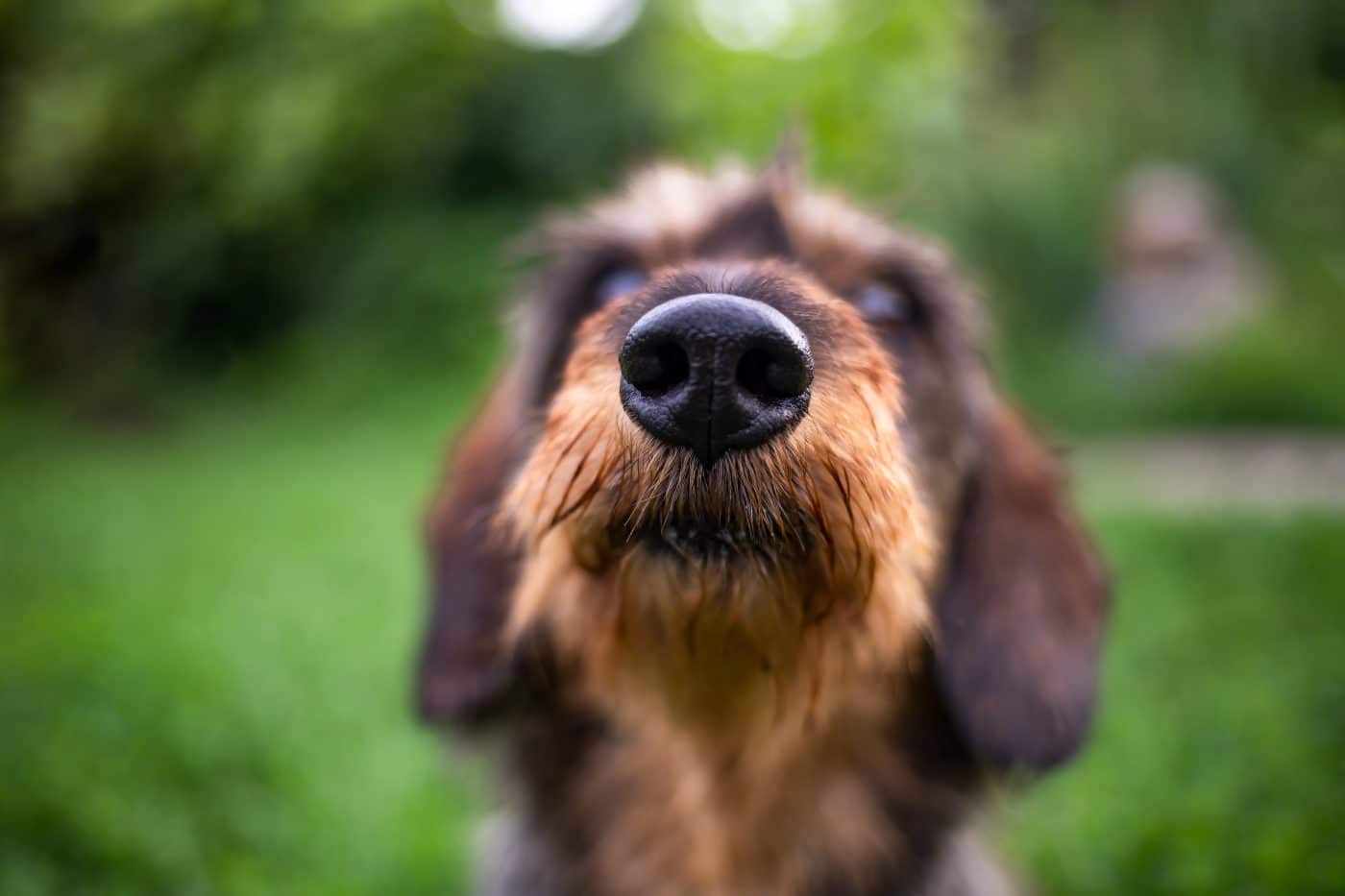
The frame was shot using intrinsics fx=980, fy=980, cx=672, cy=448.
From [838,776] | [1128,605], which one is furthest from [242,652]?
[1128,605]

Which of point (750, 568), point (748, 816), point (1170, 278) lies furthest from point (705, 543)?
point (1170, 278)

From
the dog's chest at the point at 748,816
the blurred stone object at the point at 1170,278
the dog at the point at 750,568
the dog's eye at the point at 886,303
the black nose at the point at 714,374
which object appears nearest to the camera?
the black nose at the point at 714,374

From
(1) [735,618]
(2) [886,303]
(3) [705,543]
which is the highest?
(2) [886,303]

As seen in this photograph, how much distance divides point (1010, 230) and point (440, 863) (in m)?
10.7

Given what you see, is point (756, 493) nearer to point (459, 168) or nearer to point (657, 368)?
point (657, 368)

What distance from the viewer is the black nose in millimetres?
1352

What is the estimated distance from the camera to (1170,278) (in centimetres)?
1102

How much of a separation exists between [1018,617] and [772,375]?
3.61ft

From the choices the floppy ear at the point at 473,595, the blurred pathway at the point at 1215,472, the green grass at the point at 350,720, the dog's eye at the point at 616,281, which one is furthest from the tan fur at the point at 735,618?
the blurred pathway at the point at 1215,472

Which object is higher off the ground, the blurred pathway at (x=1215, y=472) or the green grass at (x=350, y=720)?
the blurred pathway at (x=1215, y=472)

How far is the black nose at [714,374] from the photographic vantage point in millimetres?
1352

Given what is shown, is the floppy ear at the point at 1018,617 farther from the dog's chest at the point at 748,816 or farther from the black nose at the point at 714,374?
the black nose at the point at 714,374

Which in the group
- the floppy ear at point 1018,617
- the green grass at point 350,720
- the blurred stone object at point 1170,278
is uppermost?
the blurred stone object at point 1170,278

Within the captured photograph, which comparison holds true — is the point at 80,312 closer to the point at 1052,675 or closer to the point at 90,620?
the point at 90,620
